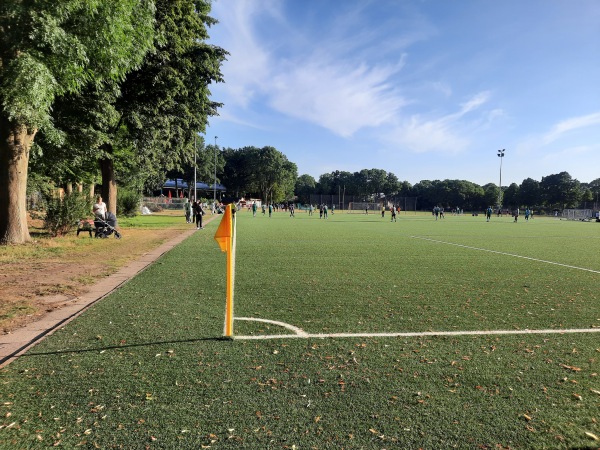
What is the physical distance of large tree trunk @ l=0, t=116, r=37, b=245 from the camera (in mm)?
12133

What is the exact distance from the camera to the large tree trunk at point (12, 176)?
12.1m

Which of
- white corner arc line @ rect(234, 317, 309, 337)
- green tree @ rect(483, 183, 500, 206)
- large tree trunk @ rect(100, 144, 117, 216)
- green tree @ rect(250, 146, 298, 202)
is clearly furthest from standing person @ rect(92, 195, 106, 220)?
green tree @ rect(483, 183, 500, 206)

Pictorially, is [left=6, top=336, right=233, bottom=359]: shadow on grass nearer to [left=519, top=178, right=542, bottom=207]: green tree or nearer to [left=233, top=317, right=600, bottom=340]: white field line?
[left=233, top=317, right=600, bottom=340]: white field line

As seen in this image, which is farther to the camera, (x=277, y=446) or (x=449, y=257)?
(x=449, y=257)

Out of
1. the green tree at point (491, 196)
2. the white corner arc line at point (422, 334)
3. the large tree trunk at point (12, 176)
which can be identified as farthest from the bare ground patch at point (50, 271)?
the green tree at point (491, 196)

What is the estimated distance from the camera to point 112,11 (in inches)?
419

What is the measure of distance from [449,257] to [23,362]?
459 inches

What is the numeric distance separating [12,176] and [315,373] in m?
12.6

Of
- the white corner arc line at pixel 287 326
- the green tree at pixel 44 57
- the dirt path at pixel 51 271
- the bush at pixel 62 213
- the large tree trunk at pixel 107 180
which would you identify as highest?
the green tree at pixel 44 57

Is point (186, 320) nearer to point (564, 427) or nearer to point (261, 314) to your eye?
point (261, 314)

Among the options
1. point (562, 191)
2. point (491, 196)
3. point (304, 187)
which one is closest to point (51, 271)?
point (562, 191)

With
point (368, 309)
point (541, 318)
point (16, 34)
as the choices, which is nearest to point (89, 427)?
point (368, 309)

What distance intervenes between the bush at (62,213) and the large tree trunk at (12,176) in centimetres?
351

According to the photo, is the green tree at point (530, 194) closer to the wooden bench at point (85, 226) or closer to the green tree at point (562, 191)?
the green tree at point (562, 191)
